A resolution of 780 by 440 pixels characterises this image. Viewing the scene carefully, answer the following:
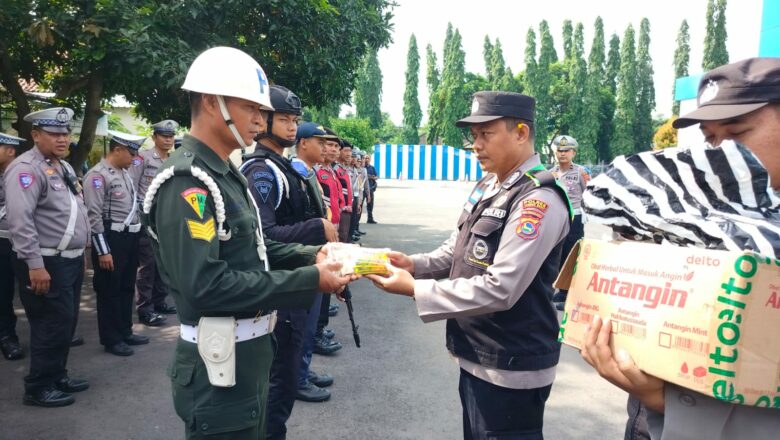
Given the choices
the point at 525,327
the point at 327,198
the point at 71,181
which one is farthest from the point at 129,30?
the point at 525,327

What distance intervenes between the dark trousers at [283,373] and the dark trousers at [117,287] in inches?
114

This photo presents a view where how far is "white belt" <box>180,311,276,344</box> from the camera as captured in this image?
6.82 ft

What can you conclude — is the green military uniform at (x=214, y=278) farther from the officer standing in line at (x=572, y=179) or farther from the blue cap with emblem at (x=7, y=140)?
the officer standing in line at (x=572, y=179)

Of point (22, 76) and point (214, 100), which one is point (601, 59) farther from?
point (214, 100)

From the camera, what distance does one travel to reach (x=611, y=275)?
1236mm

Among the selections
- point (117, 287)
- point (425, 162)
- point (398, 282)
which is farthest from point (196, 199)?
point (425, 162)

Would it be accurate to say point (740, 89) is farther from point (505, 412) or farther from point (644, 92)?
point (644, 92)

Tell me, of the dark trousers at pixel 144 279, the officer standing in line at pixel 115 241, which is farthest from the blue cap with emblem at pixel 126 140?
the dark trousers at pixel 144 279

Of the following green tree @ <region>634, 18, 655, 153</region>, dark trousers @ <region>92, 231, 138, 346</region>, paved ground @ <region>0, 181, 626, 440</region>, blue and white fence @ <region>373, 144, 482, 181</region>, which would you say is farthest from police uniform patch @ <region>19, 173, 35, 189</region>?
green tree @ <region>634, 18, 655, 153</region>

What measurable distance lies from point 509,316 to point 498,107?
3.28 ft

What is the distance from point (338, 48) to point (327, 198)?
9.66ft

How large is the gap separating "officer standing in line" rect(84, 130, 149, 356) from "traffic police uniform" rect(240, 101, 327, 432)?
104 inches

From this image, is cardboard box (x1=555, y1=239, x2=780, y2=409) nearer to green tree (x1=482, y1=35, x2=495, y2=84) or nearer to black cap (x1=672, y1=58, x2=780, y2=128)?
black cap (x1=672, y1=58, x2=780, y2=128)

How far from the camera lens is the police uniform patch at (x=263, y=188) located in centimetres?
333
